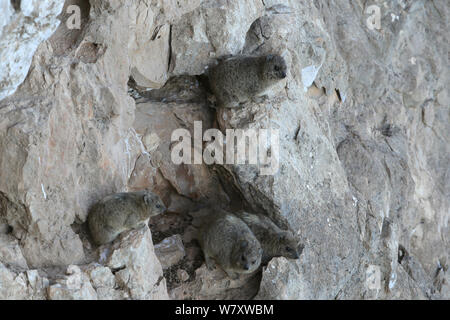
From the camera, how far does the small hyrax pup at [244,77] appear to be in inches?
265

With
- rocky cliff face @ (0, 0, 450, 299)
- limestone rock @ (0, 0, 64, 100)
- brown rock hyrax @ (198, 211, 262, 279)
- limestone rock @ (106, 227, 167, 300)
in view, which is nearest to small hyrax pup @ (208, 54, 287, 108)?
rocky cliff face @ (0, 0, 450, 299)

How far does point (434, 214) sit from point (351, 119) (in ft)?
9.47

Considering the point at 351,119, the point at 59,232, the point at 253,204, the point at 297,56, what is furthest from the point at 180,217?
the point at 351,119

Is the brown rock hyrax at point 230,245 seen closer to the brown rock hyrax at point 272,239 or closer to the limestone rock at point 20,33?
the brown rock hyrax at point 272,239

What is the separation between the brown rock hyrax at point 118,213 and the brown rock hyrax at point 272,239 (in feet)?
4.73

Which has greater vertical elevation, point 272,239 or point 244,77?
point 244,77

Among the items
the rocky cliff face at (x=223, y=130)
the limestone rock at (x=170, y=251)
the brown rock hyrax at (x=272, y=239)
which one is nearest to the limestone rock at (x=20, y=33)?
the rocky cliff face at (x=223, y=130)

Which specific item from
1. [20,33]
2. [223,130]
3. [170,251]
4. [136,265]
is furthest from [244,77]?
[20,33]

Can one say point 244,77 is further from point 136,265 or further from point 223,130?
point 136,265

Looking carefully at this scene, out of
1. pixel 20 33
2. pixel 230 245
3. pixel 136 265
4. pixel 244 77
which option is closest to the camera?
pixel 20 33

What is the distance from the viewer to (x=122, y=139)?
6449 millimetres

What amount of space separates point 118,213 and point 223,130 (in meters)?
2.12

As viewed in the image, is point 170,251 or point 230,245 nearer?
point 230,245

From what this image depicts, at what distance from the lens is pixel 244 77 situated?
22.5 ft
